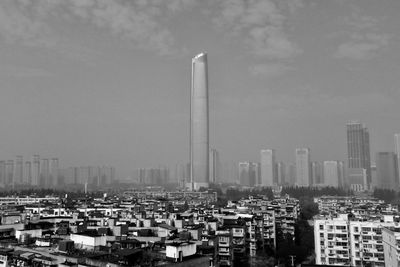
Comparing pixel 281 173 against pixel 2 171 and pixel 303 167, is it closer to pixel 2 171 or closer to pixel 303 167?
pixel 303 167

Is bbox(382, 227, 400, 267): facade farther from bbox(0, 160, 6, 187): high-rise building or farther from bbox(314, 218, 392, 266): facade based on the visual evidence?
bbox(0, 160, 6, 187): high-rise building

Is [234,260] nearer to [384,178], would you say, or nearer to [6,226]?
[6,226]

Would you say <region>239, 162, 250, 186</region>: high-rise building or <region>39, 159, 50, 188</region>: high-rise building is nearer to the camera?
<region>39, 159, 50, 188</region>: high-rise building

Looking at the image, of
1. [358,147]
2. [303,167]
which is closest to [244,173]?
[303,167]

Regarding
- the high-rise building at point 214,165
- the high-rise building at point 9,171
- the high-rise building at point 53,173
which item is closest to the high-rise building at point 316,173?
the high-rise building at point 214,165

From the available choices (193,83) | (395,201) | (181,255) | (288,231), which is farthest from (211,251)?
(193,83)

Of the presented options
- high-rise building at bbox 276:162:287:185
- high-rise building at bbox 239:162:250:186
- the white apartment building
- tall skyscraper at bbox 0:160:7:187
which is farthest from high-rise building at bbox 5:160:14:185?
the white apartment building

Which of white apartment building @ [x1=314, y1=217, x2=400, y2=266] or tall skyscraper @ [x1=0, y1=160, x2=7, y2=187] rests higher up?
tall skyscraper @ [x1=0, y1=160, x2=7, y2=187]

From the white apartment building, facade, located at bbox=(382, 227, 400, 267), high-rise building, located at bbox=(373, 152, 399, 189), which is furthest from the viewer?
high-rise building, located at bbox=(373, 152, 399, 189)
